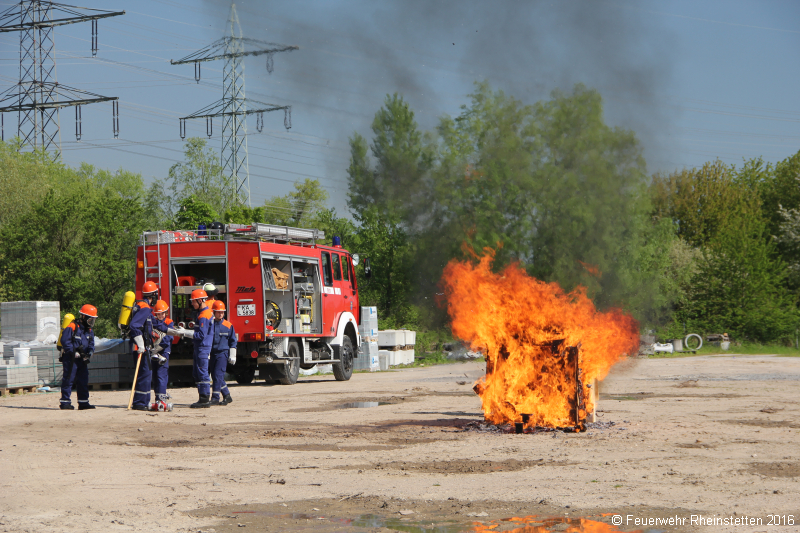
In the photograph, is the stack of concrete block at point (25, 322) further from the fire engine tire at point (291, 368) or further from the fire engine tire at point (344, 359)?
the fire engine tire at point (344, 359)

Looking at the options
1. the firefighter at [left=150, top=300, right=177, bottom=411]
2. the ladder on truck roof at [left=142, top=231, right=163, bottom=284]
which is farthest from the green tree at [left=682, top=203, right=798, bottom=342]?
the firefighter at [left=150, top=300, right=177, bottom=411]

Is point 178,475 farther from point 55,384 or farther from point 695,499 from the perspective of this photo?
point 55,384

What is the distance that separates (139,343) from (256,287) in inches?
197

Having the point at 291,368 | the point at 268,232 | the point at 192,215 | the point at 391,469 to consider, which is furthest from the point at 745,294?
the point at 391,469

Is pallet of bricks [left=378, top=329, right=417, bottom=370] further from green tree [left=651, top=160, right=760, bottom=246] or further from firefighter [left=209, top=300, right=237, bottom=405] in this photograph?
green tree [left=651, top=160, right=760, bottom=246]

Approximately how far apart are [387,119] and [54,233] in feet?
117

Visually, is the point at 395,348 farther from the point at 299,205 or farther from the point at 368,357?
the point at 299,205

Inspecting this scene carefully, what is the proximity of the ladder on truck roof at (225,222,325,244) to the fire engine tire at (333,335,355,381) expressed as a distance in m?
3.25

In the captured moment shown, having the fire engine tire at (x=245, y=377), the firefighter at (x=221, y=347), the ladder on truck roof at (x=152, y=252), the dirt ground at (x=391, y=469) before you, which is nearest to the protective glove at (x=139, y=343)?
the dirt ground at (x=391, y=469)

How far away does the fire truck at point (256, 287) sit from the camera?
19906 millimetres

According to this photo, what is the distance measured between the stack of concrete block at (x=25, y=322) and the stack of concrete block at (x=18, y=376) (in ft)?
7.24

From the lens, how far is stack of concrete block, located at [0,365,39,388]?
19234 mm

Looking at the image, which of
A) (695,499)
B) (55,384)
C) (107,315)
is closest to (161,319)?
(55,384)

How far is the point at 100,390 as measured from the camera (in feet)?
71.8
